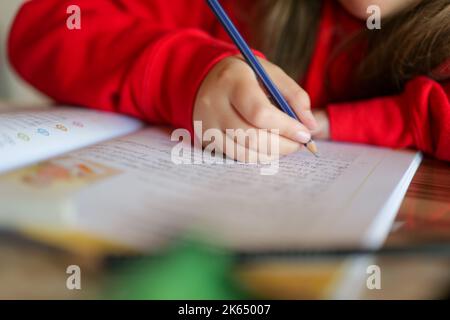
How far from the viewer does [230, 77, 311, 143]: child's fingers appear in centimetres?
30

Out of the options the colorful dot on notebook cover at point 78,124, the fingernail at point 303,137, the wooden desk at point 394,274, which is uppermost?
the colorful dot on notebook cover at point 78,124

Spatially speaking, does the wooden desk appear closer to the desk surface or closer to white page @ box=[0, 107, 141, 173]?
the desk surface

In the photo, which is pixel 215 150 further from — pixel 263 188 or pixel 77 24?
pixel 77 24

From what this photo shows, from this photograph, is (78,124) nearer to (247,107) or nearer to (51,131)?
(51,131)

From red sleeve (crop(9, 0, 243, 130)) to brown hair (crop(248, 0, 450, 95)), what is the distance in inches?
3.7

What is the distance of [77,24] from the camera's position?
1.55ft

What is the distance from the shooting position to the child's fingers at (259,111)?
30cm

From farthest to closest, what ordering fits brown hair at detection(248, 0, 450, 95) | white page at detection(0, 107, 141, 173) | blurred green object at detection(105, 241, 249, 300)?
brown hair at detection(248, 0, 450, 95)
white page at detection(0, 107, 141, 173)
blurred green object at detection(105, 241, 249, 300)

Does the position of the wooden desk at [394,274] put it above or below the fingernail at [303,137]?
below

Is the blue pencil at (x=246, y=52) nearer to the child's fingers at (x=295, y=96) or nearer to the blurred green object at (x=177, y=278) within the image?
the child's fingers at (x=295, y=96)

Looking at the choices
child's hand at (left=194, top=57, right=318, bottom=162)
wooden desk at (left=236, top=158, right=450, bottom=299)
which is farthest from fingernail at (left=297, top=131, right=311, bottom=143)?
wooden desk at (left=236, top=158, right=450, bottom=299)

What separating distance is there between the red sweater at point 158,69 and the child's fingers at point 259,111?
0.06 metres

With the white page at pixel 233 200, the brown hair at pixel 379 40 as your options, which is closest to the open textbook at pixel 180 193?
the white page at pixel 233 200
